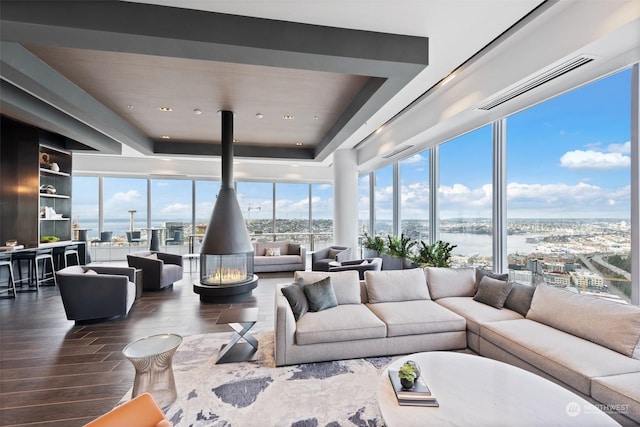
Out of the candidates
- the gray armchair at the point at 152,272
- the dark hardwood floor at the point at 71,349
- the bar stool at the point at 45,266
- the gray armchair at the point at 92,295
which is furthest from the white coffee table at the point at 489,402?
the bar stool at the point at 45,266

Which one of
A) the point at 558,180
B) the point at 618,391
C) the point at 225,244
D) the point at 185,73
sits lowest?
the point at 618,391

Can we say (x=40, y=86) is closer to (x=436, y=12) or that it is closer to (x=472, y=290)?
(x=436, y=12)

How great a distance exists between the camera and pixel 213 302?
199 inches

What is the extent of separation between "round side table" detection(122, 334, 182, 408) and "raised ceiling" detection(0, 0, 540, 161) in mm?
2619

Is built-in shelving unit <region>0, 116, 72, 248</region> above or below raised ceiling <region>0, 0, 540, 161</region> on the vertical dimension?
below

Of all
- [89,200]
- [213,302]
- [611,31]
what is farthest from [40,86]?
[89,200]

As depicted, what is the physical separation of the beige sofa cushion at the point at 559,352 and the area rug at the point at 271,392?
3.78 ft

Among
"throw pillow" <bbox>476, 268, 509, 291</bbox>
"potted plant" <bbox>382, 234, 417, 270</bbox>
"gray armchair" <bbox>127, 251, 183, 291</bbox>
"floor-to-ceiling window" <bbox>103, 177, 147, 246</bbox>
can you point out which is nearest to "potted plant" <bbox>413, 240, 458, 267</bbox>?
"potted plant" <bbox>382, 234, 417, 270</bbox>

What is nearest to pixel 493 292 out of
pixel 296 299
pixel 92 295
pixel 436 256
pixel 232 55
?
pixel 436 256

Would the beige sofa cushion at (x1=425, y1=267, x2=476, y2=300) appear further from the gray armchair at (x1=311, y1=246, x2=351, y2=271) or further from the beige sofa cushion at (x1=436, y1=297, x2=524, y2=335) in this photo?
the gray armchair at (x1=311, y1=246, x2=351, y2=271)

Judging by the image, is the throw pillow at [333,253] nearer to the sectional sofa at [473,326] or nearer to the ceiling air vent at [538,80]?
the sectional sofa at [473,326]

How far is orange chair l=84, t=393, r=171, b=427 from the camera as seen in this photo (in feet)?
4.27

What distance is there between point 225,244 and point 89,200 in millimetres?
7434

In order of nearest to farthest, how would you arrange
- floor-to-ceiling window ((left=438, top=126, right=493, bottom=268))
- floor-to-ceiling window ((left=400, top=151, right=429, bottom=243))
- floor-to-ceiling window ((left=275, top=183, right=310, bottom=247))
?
floor-to-ceiling window ((left=438, top=126, right=493, bottom=268))
floor-to-ceiling window ((left=400, top=151, right=429, bottom=243))
floor-to-ceiling window ((left=275, top=183, right=310, bottom=247))
